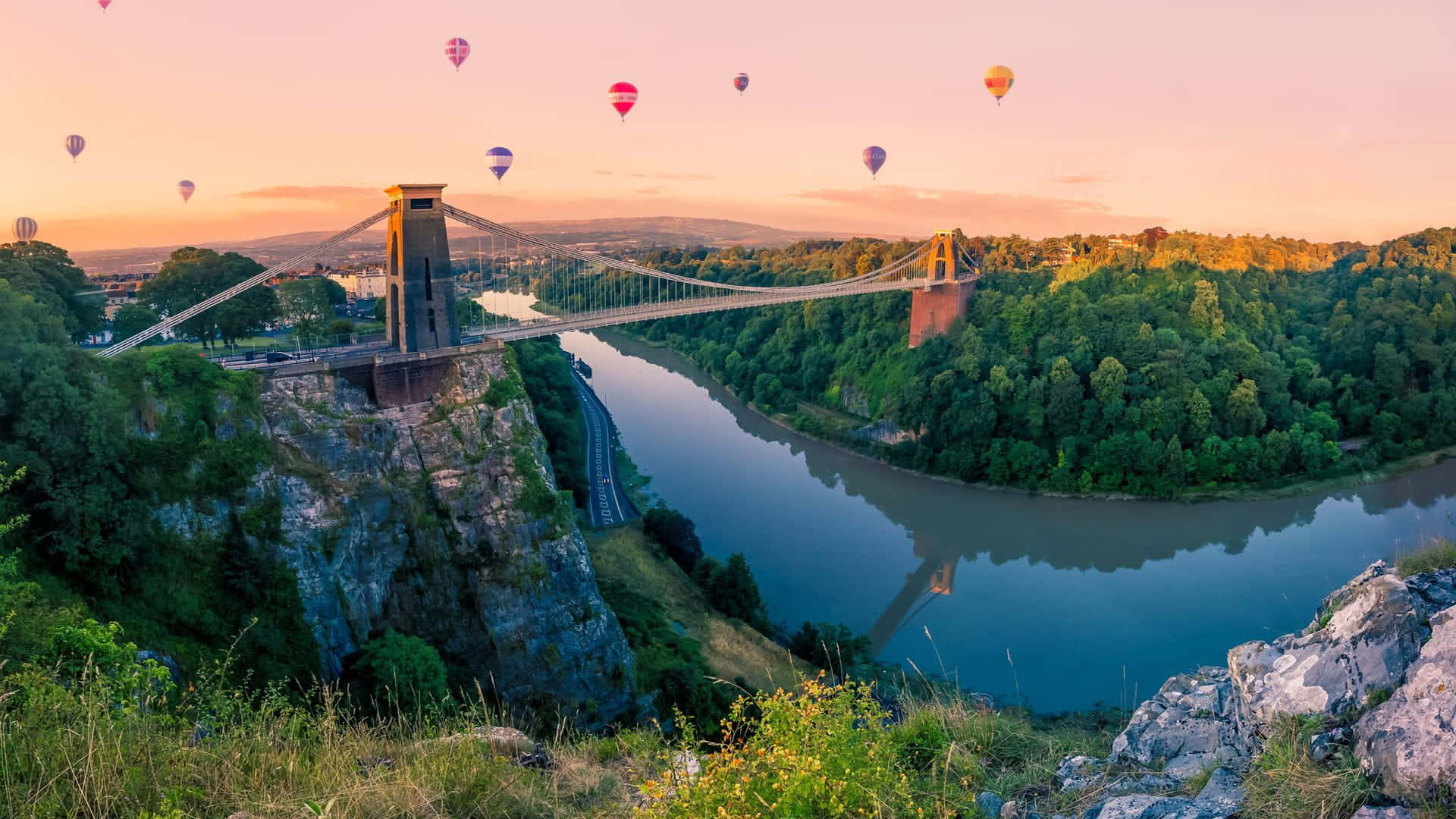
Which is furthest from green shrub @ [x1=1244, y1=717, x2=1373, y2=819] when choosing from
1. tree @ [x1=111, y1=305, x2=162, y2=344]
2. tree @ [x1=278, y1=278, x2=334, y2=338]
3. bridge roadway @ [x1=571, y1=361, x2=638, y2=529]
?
bridge roadway @ [x1=571, y1=361, x2=638, y2=529]

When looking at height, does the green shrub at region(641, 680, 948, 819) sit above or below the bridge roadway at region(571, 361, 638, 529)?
above

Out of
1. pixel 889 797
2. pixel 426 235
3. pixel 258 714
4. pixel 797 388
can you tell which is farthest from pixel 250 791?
pixel 797 388

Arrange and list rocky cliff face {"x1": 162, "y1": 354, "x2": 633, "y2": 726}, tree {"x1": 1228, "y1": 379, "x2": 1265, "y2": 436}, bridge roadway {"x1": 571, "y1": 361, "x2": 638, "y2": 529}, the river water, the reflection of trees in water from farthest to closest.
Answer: tree {"x1": 1228, "y1": 379, "x2": 1265, "y2": 436} < bridge roadway {"x1": 571, "y1": 361, "x2": 638, "y2": 529} < the reflection of trees in water < the river water < rocky cliff face {"x1": 162, "y1": 354, "x2": 633, "y2": 726}

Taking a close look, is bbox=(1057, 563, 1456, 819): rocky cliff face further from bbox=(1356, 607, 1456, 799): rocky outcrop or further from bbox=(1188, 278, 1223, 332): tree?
bbox=(1188, 278, 1223, 332): tree

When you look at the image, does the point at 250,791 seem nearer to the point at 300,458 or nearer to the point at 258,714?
the point at 258,714

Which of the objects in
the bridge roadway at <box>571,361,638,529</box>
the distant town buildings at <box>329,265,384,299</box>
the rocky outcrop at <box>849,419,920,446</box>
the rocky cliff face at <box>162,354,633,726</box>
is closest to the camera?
the rocky cliff face at <box>162,354,633,726</box>

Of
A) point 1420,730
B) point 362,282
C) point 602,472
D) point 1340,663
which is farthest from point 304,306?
point 362,282

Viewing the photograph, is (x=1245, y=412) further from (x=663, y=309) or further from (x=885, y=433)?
(x=663, y=309)
